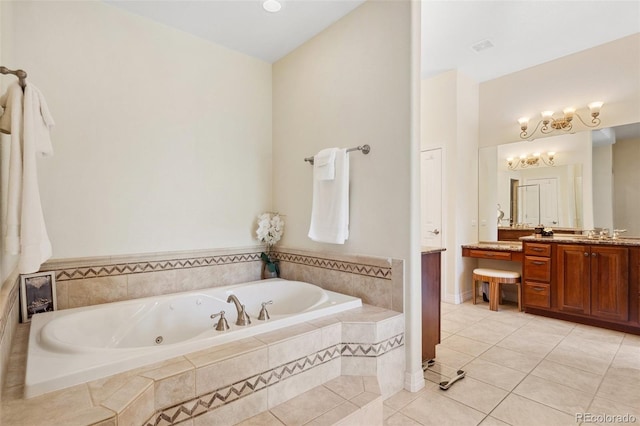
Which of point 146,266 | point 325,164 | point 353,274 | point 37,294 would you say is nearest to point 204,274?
point 146,266

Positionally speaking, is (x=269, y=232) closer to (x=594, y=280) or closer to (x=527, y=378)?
(x=527, y=378)

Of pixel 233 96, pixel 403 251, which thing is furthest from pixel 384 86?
pixel 233 96

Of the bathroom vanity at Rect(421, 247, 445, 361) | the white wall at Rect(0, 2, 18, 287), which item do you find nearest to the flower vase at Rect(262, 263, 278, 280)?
the bathroom vanity at Rect(421, 247, 445, 361)

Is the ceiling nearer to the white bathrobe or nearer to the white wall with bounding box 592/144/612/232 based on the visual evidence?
the white wall with bounding box 592/144/612/232

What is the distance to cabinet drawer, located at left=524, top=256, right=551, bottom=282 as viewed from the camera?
3365mm

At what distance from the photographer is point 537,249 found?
3.44 metres

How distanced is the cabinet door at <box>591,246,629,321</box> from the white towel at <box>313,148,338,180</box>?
2.80 meters

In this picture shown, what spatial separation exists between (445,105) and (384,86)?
7.21 ft

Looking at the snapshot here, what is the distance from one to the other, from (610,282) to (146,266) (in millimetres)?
4233

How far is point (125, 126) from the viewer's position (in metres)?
2.37

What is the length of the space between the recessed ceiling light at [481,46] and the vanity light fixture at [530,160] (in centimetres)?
145

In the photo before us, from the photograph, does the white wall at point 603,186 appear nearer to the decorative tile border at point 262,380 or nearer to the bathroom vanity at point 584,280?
the bathroom vanity at point 584,280

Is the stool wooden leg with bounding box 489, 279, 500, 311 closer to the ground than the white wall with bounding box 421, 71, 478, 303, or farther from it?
closer to the ground

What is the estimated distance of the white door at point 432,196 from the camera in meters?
4.08
